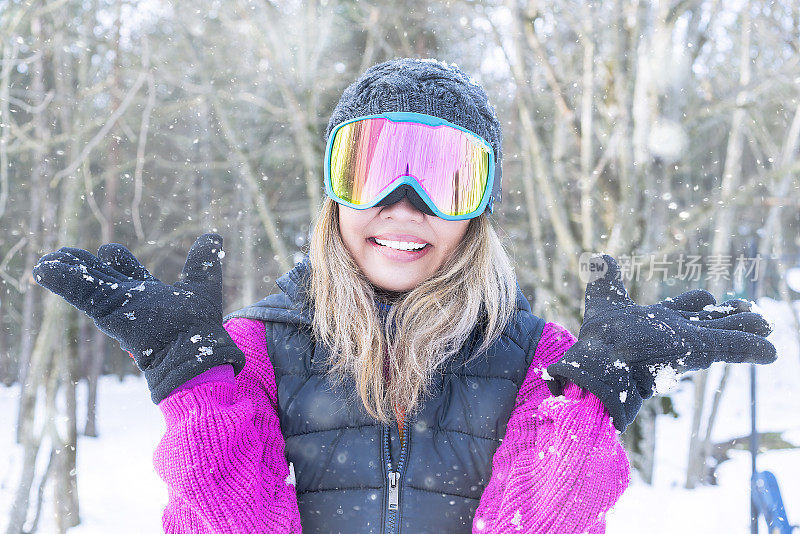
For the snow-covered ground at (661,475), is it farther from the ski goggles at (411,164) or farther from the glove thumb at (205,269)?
the ski goggles at (411,164)

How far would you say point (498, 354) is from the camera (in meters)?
1.44

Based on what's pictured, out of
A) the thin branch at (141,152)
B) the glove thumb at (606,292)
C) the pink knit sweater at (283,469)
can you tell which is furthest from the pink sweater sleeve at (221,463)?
the thin branch at (141,152)

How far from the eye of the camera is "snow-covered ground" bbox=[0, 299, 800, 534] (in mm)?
5297

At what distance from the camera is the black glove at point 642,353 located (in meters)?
1.19

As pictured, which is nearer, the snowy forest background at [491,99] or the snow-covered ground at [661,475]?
the snowy forest background at [491,99]

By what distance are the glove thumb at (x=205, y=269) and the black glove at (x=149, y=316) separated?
0.10ft

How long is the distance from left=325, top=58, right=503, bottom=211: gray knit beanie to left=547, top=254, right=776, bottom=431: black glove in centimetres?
51

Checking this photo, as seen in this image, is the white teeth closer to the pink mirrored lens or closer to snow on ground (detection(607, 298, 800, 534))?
the pink mirrored lens

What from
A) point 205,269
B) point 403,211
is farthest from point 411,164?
point 205,269

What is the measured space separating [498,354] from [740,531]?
5361mm

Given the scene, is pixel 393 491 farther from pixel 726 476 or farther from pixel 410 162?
pixel 726 476

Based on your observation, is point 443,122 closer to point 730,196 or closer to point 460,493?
point 460,493

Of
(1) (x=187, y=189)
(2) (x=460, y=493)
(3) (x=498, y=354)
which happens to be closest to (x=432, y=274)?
(3) (x=498, y=354)

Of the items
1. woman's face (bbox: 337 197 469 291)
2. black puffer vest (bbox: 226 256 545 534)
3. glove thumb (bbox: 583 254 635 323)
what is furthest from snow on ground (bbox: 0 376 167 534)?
glove thumb (bbox: 583 254 635 323)
